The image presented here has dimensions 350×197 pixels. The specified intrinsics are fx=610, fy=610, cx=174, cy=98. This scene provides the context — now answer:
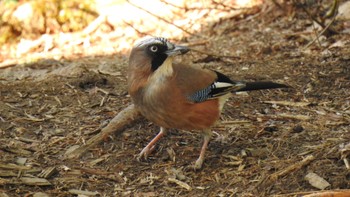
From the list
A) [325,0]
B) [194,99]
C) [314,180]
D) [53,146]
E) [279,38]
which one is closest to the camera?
[314,180]

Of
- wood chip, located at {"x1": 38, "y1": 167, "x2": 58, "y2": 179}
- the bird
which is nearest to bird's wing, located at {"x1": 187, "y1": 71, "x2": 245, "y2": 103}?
the bird

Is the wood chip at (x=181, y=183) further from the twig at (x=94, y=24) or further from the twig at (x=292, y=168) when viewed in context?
the twig at (x=94, y=24)

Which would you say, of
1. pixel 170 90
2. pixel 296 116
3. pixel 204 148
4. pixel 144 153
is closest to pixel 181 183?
pixel 204 148

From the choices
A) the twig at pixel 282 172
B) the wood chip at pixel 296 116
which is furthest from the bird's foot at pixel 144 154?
the wood chip at pixel 296 116

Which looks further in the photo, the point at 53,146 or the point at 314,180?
the point at 53,146

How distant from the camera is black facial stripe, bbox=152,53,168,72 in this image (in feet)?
15.9

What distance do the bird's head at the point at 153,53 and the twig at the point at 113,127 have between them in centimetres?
73

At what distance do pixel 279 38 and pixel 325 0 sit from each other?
1291 mm

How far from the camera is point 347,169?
14.1 ft

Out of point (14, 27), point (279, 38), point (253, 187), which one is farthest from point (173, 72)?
point (14, 27)

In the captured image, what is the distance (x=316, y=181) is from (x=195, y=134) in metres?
1.49

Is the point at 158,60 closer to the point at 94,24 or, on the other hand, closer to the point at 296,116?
the point at 296,116

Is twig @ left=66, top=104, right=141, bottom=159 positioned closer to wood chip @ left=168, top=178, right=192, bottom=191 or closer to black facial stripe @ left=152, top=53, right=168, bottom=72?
black facial stripe @ left=152, top=53, right=168, bottom=72

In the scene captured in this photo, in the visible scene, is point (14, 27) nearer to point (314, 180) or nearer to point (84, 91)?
point (84, 91)
